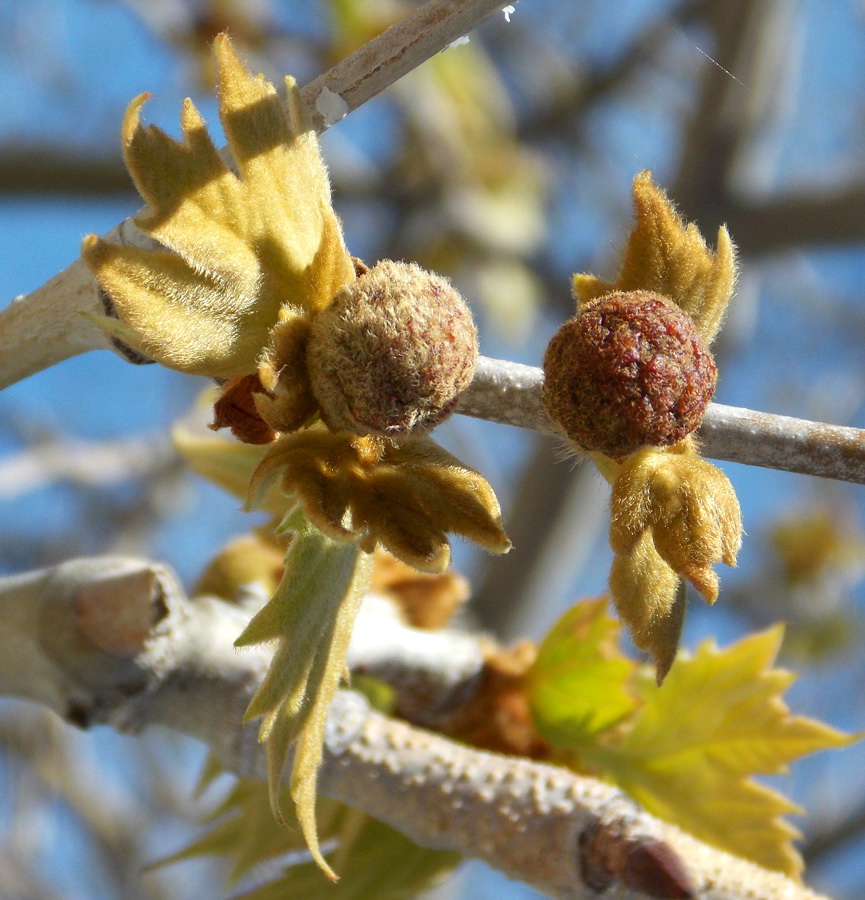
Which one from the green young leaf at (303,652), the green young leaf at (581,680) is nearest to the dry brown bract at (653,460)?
the green young leaf at (303,652)

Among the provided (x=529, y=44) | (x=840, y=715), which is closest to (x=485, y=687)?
(x=529, y=44)

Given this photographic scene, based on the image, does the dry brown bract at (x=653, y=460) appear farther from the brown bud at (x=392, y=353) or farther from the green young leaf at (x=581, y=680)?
the green young leaf at (x=581, y=680)

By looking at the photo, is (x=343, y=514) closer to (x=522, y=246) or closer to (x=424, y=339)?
(x=424, y=339)

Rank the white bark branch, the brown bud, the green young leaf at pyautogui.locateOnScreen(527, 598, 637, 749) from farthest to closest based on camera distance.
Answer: the green young leaf at pyautogui.locateOnScreen(527, 598, 637, 749)
the white bark branch
the brown bud

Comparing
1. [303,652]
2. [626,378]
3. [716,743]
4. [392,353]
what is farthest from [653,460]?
[716,743]

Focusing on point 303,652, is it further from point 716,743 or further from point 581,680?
point 716,743

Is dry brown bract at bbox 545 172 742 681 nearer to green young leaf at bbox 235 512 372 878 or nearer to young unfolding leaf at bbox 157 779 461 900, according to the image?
green young leaf at bbox 235 512 372 878

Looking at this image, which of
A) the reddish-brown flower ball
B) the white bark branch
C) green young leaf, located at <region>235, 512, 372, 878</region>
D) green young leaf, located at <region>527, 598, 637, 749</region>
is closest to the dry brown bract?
the reddish-brown flower ball
